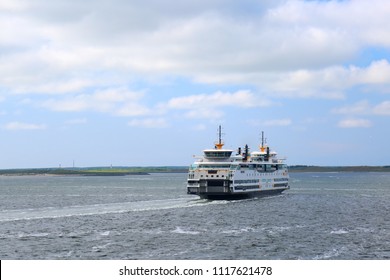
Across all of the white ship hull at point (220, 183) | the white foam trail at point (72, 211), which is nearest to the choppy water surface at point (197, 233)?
the white foam trail at point (72, 211)

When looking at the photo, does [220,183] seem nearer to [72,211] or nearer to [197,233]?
[72,211]

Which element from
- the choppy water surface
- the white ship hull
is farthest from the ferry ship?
the choppy water surface

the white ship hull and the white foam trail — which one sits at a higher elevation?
the white ship hull

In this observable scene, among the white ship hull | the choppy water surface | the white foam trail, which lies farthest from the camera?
the white ship hull

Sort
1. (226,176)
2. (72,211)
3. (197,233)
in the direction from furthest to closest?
(226,176) < (72,211) < (197,233)

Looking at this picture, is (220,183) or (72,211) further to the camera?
(220,183)

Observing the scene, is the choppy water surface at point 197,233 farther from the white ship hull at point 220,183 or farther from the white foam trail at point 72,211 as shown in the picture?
the white ship hull at point 220,183

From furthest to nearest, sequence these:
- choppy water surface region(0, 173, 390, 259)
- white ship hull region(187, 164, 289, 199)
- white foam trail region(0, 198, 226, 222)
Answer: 1. white ship hull region(187, 164, 289, 199)
2. white foam trail region(0, 198, 226, 222)
3. choppy water surface region(0, 173, 390, 259)

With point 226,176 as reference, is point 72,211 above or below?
below

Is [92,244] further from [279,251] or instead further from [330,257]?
[330,257]

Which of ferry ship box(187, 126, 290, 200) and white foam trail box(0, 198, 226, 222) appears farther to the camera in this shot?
ferry ship box(187, 126, 290, 200)

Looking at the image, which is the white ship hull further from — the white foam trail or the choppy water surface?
the choppy water surface

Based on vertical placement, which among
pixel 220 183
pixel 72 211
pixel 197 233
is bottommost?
pixel 197 233

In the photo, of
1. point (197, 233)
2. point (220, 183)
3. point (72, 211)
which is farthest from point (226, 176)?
point (197, 233)
